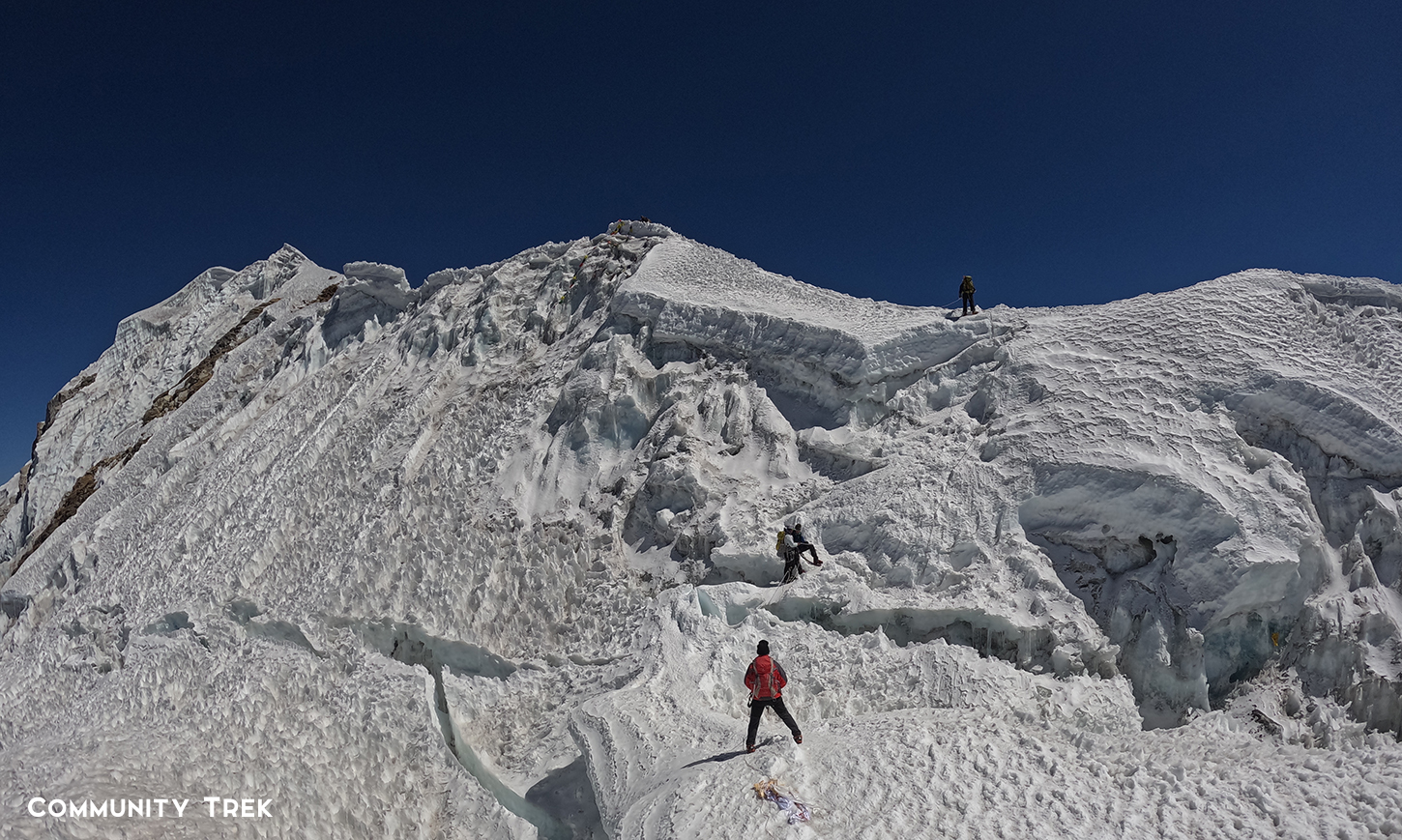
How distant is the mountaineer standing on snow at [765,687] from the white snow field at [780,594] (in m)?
0.25

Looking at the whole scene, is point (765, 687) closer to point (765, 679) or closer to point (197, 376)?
point (765, 679)

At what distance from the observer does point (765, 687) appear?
6.98 m

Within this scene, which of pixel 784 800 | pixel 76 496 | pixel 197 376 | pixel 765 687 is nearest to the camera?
pixel 784 800

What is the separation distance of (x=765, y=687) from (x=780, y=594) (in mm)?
3969

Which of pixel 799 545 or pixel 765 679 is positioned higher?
pixel 799 545

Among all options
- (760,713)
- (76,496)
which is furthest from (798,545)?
(76,496)

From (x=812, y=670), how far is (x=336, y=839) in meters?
6.15

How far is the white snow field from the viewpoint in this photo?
23.0 feet

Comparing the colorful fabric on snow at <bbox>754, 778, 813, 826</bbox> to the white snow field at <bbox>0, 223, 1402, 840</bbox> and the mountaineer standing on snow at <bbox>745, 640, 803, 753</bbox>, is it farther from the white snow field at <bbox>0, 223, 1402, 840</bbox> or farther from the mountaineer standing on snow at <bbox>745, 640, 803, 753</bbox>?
the mountaineer standing on snow at <bbox>745, 640, 803, 753</bbox>

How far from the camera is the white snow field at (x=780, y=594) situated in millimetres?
7008

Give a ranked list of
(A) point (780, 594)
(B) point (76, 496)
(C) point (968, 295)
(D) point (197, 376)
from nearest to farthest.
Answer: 1. (A) point (780, 594)
2. (C) point (968, 295)
3. (B) point (76, 496)
4. (D) point (197, 376)

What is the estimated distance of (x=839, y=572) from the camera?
11.0 meters

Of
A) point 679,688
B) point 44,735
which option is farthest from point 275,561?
point 679,688

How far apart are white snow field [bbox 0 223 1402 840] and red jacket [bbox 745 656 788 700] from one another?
62 centimetres
